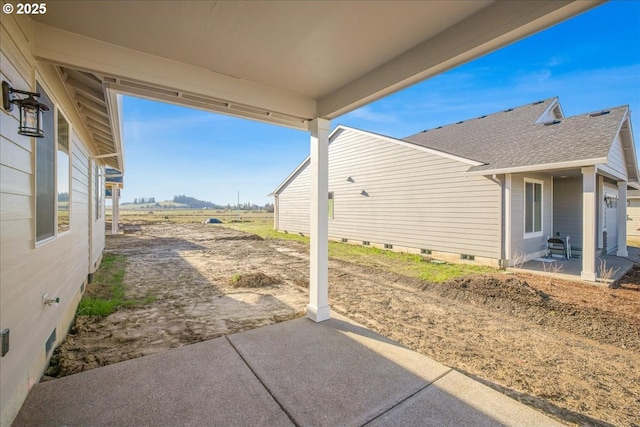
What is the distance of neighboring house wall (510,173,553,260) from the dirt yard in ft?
5.67

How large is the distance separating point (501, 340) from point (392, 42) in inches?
142

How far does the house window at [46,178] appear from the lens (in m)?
2.44

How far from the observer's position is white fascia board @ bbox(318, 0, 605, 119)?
1750 mm

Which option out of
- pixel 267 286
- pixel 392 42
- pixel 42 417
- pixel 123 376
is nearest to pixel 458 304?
pixel 267 286

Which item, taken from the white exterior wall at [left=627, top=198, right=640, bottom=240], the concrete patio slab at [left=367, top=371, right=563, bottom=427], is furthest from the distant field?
the concrete patio slab at [left=367, top=371, right=563, bottom=427]

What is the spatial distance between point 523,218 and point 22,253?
9782 millimetres

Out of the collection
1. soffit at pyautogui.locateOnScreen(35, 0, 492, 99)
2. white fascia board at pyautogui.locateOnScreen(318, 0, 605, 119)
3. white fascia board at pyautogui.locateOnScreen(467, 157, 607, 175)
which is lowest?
white fascia board at pyautogui.locateOnScreen(467, 157, 607, 175)

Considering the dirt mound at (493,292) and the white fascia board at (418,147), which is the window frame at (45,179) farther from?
the white fascia board at (418,147)

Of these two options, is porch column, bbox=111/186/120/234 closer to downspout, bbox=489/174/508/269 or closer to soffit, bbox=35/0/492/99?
soffit, bbox=35/0/492/99

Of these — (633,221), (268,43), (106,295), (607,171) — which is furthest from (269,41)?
(633,221)

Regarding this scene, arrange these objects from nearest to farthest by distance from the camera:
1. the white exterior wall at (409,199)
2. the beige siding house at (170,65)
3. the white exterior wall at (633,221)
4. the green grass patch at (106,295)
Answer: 1. the beige siding house at (170,65)
2. the green grass patch at (106,295)
3. the white exterior wall at (409,199)
4. the white exterior wall at (633,221)

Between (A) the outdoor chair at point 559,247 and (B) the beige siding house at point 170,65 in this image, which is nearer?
(B) the beige siding house at point 170,65

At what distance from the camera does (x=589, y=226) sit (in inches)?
236

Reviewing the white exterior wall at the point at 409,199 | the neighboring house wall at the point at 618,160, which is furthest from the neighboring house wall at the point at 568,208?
the white exterior wall at the point at 409,199
